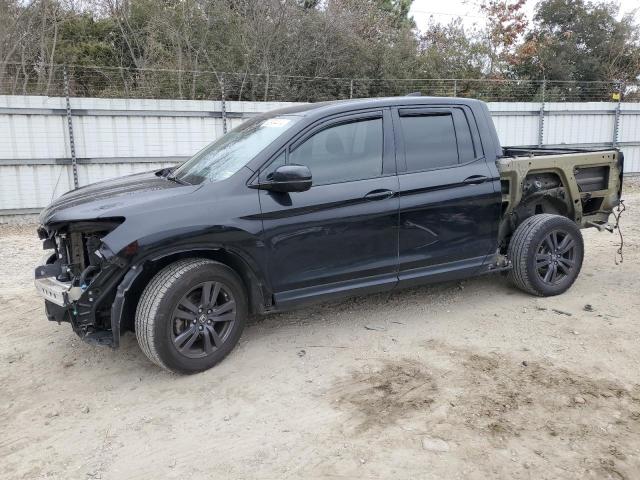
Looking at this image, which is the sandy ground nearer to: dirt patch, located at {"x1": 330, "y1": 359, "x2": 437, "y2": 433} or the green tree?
dirt patch, located at {"x1": 330, "y1": 359, "x2": 437, "y2": 433}

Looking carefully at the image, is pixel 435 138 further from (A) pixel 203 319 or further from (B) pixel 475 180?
(A) pixel 203 319

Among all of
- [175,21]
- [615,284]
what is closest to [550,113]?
[615,284]

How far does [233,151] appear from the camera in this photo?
14.8ft

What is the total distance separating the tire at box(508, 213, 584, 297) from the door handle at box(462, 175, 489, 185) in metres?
0.81

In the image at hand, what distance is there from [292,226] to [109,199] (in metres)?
1.30

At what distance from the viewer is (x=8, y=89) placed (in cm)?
A: 1245

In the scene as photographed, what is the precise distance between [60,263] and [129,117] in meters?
6.60

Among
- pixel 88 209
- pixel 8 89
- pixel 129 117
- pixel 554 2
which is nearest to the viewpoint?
pixel 88 209

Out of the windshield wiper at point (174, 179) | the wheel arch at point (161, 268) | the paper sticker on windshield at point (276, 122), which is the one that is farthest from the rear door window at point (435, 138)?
the windshield wiper at point (174, 179)

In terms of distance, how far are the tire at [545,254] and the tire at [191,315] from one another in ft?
8.83

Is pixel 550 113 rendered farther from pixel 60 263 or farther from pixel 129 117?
pixel 60 263

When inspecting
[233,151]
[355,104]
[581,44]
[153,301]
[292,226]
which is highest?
[581,44]

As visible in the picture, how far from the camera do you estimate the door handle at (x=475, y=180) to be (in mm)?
4801

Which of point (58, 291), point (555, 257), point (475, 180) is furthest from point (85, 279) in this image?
point (555, 257)
